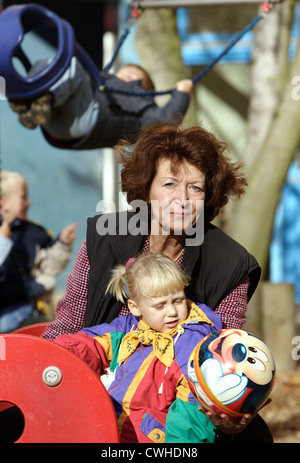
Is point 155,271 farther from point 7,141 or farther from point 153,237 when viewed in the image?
point 7,141

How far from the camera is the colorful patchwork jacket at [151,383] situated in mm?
2178

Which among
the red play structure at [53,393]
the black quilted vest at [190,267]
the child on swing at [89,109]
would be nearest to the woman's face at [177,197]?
the black quilted vest at [190,267]

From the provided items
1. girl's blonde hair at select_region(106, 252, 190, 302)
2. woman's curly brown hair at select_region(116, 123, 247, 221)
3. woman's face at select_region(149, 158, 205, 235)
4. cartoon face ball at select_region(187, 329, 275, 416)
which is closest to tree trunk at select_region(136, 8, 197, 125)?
woman's curly brown hair at select_region(116, 123, 247, 221)

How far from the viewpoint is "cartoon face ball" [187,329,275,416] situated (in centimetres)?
203

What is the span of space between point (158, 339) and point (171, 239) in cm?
49

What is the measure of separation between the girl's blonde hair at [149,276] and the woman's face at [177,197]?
0.50ft

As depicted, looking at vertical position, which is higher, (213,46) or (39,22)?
(39,22)

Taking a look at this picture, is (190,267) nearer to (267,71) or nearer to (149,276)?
(149,276)

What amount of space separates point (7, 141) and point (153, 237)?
4.33 m

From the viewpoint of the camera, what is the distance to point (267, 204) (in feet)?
17.3

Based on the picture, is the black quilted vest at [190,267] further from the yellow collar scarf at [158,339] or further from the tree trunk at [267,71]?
the tree trunk at [267,71]

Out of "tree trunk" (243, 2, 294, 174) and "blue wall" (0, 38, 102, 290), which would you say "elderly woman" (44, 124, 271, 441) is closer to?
"tree trunk" (243, 2, 294, 174)
